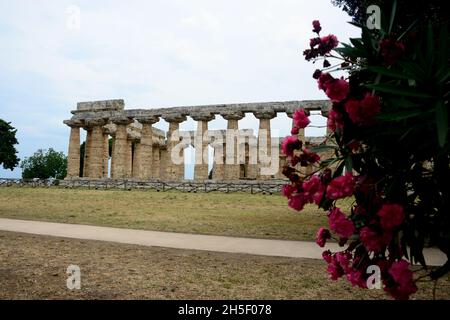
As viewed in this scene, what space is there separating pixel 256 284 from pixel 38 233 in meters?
6.99

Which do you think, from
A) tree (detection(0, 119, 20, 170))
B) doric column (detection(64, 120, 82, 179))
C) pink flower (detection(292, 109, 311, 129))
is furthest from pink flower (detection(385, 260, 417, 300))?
tree (detection(0, 119, 20, 170))

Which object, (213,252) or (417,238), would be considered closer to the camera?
(417,238)

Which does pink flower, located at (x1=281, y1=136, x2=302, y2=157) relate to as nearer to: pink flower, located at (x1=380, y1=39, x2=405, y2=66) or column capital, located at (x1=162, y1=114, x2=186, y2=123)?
pink flower, located at (x1=380, y1=39, x2=405, y2=66)

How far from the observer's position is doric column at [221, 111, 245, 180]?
35.2 meters

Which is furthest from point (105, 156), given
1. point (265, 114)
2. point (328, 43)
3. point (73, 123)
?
point (328, 43)

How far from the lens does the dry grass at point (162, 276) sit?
16.8ft

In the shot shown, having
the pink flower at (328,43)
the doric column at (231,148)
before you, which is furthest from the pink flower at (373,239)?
the doric column at (231,148)

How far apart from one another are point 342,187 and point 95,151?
137 feet

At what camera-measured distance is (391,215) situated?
97.3 inches

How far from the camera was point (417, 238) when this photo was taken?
9.37 ft

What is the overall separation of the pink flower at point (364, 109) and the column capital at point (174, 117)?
3612 cm
